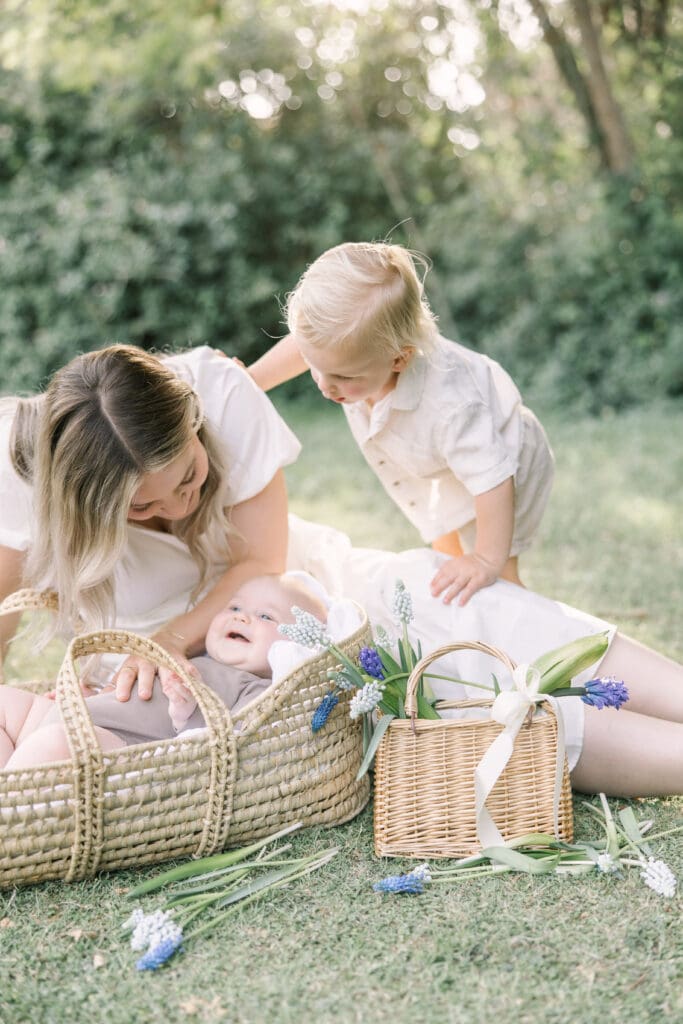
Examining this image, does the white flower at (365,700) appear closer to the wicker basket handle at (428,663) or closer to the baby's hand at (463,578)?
the wicker basket handle at (428,663)

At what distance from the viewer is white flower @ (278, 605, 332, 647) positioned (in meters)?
2.28

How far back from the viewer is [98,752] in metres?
2.15

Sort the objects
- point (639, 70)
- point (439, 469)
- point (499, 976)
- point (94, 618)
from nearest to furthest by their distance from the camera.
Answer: point (499, 976)
point (94, 618)
point (439, 469)
point (639, 70)

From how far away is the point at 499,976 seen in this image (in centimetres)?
187

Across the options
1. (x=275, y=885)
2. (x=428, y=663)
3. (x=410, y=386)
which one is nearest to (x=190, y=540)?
(x=410, y=386)

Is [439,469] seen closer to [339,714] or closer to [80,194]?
[339,714]

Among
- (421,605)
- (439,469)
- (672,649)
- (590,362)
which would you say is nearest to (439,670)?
(421,605)

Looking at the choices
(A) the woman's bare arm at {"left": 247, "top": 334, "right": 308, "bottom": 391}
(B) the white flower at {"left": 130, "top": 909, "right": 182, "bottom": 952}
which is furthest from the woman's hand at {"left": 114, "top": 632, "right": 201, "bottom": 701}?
(A) the woman's bare arm at {"left": 247, "top": 334, "right": 308, "bottom": 391}

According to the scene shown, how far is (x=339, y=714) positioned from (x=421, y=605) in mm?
469

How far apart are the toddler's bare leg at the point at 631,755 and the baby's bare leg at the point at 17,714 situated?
1.31 meters

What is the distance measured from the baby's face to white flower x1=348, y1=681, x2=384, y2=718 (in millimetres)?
399

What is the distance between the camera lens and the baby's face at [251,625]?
8.57 feet

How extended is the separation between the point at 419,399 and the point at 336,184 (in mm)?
7590

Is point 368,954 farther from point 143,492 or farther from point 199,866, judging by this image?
point 143,492
